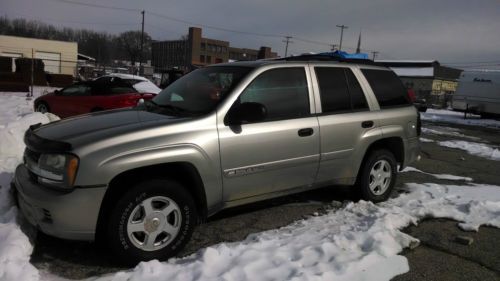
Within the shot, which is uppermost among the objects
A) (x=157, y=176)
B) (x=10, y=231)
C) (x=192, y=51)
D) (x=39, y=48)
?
(x=192, y=51)

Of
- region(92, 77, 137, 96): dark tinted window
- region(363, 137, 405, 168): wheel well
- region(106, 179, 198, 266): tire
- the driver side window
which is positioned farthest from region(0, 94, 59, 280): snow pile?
the driver side window

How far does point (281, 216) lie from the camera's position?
4.99 m

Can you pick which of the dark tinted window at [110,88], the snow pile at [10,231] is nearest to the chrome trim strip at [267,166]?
the snow pile at [10,231]

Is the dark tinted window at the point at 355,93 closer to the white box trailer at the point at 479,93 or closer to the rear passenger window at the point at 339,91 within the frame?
the rear passenger window at the point at 339,91

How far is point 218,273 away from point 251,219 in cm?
146

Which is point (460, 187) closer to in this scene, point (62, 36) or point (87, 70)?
point (87, 70)

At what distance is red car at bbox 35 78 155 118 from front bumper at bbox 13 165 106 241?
7537 millimetres

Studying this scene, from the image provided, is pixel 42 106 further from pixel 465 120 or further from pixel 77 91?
pixel 465 120

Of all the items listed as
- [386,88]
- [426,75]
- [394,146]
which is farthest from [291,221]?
[426,75]

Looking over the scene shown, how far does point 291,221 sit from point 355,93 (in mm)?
1743

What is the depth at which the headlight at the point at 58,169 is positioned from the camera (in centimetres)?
326

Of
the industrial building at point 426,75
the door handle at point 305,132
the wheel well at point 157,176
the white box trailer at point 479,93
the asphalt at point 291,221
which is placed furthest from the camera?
the industrial building at point 426,75

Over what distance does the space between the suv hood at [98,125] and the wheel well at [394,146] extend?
2.81 meters

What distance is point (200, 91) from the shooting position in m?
4.51
